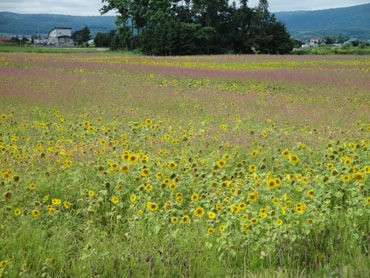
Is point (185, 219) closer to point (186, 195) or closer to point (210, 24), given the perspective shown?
point (186, 195)

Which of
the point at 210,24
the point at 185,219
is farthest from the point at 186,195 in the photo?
the point at 210,24

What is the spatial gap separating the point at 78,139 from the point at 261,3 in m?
61.8

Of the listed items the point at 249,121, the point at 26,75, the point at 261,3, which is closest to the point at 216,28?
the point at 261,3

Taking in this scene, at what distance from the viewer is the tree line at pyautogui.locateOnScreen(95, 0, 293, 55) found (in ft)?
185

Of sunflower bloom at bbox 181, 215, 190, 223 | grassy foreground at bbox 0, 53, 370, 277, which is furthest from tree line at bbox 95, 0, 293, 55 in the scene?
sunflower bloom at bbox 181, 215, 190, 223

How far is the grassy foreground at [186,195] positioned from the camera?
3.65m

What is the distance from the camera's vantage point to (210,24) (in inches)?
2432

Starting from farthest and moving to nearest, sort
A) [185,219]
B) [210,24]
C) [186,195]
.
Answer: [210,24] → [186,195] → [185,219]

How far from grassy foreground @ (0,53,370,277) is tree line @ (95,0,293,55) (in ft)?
149

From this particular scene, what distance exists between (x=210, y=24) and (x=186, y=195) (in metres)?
59.1

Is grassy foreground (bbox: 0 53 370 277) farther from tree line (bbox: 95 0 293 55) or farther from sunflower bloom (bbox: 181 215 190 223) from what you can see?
tree line (bbox: 95 0 293 55)

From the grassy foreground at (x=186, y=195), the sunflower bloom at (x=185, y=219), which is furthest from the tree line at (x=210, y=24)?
the sunflower bloom at (x=185, y=219)

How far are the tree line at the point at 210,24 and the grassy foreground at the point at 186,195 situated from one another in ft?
149

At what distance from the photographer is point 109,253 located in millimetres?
3715
